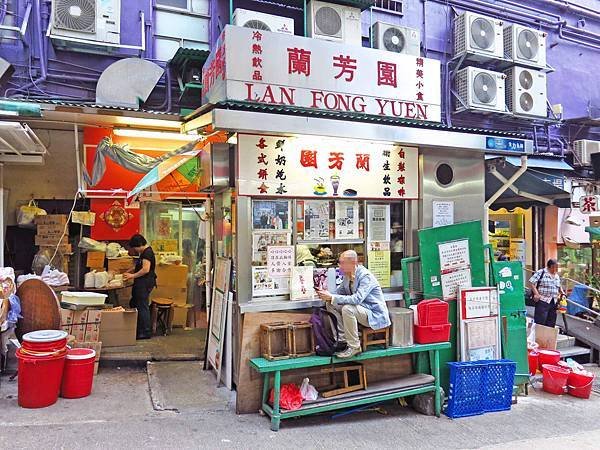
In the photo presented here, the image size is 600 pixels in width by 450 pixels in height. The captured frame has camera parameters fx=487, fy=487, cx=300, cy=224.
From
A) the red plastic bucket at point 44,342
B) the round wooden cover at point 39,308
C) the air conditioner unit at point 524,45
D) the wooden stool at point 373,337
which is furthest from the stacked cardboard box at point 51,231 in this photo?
the air conditioner unit at point 524,45

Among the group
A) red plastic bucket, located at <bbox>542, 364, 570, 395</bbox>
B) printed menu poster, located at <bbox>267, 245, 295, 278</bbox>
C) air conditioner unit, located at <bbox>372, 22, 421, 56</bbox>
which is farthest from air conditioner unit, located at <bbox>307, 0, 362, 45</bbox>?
red plastic bucket, located at <bbox>542, 364, 570, 395</bbox>

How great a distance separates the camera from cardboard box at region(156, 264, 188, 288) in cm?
992

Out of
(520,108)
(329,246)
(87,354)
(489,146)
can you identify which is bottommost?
(87,354)

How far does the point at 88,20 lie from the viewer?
27.4ft

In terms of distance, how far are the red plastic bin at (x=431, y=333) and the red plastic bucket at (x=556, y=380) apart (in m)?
2.51

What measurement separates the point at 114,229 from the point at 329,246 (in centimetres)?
464

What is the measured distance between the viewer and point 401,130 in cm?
652

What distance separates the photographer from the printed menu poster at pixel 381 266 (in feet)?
22.6

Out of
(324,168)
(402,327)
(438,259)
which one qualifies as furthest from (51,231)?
(438,259)

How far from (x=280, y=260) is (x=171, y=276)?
4461mm

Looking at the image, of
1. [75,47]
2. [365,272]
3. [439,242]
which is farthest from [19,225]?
[439,242]

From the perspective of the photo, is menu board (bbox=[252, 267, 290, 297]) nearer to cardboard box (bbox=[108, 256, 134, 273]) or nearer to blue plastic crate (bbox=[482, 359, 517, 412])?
blue plastic crate (bbox=[482, 359, 517, 412])

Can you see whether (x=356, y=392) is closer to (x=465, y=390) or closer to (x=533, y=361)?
(x=465, y=390)

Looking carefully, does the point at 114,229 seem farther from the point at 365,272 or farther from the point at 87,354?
the point at 365,272
